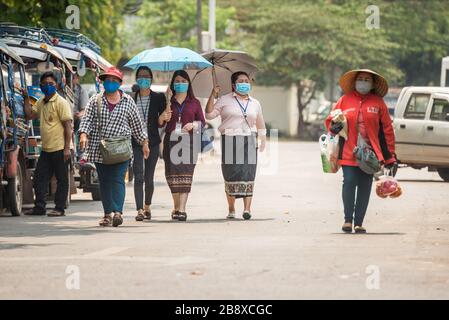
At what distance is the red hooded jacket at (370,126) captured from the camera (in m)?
14.8

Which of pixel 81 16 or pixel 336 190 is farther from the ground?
pixel 81 16

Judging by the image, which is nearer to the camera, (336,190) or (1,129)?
(1,129)

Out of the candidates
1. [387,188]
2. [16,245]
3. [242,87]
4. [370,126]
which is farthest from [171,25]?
[16,245]

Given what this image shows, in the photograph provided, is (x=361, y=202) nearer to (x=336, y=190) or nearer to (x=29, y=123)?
(x=29, y=123)

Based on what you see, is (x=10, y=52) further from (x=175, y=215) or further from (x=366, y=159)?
(x=366, y=159)

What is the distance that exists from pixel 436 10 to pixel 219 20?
11.9m

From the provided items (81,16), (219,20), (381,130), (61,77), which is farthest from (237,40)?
(381,130)

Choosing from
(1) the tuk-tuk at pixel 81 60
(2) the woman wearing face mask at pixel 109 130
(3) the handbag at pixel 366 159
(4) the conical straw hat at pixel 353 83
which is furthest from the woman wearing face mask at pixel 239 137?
(1) the tuk-tuk at pixel 81 60

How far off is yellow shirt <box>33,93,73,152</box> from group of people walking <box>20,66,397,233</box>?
1 centimetres

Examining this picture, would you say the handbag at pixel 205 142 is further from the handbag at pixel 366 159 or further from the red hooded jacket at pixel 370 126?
the handbag at pixel 366 159

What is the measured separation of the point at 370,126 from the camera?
Result: 48.4 feet

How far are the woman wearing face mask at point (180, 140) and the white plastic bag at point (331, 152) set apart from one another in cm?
236

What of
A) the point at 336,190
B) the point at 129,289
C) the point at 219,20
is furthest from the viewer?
the point at 219,20

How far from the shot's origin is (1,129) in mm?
16734
